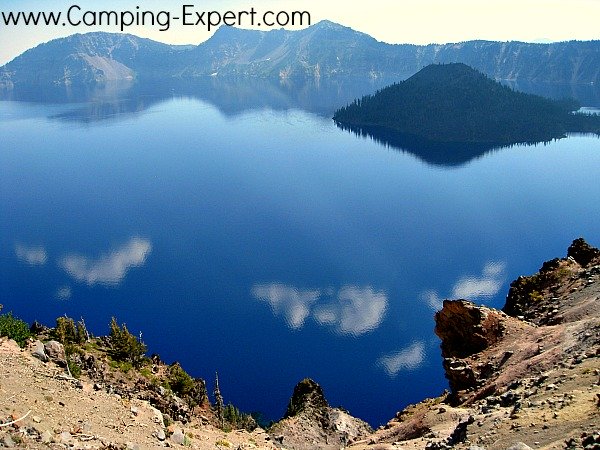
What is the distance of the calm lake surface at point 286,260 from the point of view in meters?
74.2

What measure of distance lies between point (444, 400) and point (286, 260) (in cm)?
7098

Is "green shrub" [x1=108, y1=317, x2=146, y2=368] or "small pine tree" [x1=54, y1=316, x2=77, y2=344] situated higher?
"small pine tree" [x1=54, y1=316, x2=77, y2=344]

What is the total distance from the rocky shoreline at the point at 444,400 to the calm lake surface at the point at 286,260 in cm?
2164

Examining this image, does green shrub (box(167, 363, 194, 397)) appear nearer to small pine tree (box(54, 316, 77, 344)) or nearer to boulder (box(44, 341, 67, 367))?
small pine tree (box(54, 316, 77, 344))

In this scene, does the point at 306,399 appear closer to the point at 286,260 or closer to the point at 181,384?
the point at 181,384

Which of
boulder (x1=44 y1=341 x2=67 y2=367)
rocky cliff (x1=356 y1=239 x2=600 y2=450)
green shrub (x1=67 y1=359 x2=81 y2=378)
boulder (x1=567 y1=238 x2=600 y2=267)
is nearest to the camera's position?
rocky cliff (x1=356 y1=239 x2=600 y2=450)

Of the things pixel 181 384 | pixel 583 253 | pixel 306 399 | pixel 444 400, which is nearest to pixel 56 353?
pixel 181 384

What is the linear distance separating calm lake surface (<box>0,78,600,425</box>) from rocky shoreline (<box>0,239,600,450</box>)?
71.0 ft

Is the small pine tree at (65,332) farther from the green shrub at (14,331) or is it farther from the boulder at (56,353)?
the green shrub at (14,331)

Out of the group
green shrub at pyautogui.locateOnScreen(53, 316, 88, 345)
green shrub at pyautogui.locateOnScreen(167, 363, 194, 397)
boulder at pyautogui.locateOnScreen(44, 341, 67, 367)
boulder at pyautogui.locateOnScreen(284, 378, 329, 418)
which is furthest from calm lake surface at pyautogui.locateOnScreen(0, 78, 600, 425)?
boulder at pyautogui.locateOnScreen(44, 341, 67, 367)

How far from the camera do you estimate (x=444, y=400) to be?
37.8 meters

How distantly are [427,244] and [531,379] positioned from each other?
9063 centimetres

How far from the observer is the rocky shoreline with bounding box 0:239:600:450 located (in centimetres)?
2141

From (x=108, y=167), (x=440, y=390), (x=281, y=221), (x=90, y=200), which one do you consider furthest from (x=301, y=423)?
(x=108, y=167)
